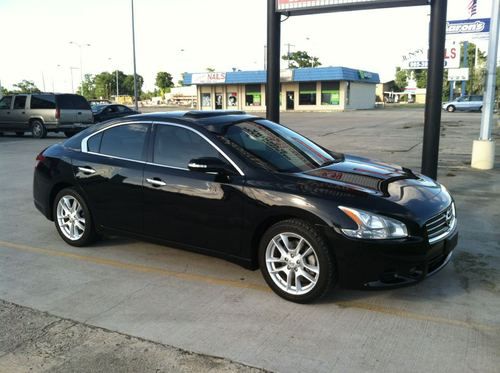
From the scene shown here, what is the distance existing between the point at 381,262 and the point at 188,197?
1.88 m

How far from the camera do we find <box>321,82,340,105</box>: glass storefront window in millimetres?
58250

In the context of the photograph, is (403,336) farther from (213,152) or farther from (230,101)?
(230,101)

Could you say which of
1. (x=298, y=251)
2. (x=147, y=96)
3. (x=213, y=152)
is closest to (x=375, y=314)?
(x=298, y=251)

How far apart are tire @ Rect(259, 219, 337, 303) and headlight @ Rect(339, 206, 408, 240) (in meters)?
0.30

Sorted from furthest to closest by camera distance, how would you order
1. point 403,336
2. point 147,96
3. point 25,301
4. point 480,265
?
point 147,96 < point 480,265 < point 25,301 < point 403,336

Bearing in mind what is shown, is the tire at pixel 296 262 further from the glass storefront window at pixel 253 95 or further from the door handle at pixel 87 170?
the glass storefront window at pixel 253 95

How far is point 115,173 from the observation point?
5211mm

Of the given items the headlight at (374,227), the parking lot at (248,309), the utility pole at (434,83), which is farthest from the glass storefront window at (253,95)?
the headlight at (374,227)

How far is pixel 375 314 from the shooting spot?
13.0 feet

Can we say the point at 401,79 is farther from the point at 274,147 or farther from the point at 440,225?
the point at 440,225

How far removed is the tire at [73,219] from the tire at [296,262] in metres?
2.37

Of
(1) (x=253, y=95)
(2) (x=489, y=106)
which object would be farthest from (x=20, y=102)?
(1) (x=253, y=95)

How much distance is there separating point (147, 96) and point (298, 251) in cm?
13193

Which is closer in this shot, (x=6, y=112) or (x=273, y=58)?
(x=273, y=58)
